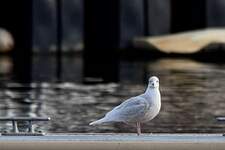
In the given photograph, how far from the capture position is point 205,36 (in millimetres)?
34750

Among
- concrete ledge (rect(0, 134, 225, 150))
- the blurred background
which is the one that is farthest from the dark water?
concrete ledge (rect(0, 134, 225, 150))

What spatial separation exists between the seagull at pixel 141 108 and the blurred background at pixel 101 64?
421 cm

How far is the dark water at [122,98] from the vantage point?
15656 mm

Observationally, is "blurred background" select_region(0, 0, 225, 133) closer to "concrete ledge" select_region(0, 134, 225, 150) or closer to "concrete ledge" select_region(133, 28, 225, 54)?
"concrete ledge" select_region(133, 28, 225, 54)

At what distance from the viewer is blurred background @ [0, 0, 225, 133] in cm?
1738

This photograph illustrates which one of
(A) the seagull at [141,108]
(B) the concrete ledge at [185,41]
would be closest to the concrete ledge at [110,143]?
(A) the seagull at [141,108]

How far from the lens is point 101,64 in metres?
30.2

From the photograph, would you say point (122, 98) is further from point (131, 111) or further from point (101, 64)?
point (101, 64)

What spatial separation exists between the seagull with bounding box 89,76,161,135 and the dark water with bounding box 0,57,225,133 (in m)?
4.19

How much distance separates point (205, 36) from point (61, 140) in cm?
2597

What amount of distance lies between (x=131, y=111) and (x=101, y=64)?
64.5 feet

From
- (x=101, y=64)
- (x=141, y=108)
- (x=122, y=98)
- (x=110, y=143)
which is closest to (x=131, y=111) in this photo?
(x=141, y=108)

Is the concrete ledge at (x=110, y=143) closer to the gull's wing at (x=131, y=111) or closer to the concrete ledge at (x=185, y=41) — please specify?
the gull's wing at (x=131, y=111)

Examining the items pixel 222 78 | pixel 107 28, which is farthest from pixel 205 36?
pixel 222 78
